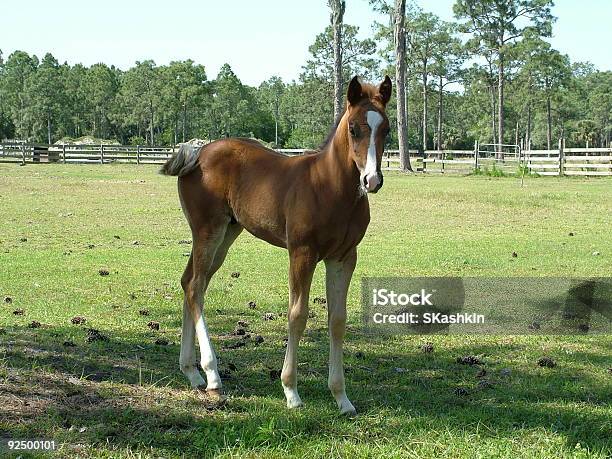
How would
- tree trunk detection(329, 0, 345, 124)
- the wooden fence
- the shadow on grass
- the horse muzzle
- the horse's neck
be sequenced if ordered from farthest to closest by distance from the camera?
1. the wooden fence
2. tree trunk detection(329, 0, 345, 124)
3. the horse's neck
4. the shadow on grass
5. the horse muzzle

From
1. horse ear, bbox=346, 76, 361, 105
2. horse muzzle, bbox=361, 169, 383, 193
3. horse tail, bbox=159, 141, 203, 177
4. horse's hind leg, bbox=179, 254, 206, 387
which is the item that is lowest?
horse's hind leg, bbox=179, 254, 206, 387

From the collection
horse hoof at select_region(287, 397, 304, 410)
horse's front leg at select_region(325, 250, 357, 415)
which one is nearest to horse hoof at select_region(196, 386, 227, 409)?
horse hoof at select_region(287, 397, 304, 410)

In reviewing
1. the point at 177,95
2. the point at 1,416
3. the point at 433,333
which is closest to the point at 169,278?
the point at 433,333

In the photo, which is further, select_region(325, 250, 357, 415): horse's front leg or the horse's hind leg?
the horse's hind leg

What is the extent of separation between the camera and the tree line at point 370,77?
55.0 m

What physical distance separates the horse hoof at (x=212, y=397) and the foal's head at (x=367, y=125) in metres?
1.83

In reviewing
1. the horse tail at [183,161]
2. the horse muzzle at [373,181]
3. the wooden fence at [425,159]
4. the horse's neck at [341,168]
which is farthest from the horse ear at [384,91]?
the wooden fence at [425,159]

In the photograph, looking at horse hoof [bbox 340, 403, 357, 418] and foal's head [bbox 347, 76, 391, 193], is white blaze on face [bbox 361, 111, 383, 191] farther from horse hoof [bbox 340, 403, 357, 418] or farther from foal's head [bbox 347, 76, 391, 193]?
horse hoof [bbox 340, 403, 357, 418]

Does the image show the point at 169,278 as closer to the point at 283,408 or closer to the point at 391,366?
the point at 391,366

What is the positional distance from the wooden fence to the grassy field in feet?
84.5

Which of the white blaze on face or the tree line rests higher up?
the tree line

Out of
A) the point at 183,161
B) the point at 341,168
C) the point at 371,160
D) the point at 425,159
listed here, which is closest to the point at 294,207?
the point at 341,168

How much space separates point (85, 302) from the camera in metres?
8.73

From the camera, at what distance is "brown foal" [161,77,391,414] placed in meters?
4.89
